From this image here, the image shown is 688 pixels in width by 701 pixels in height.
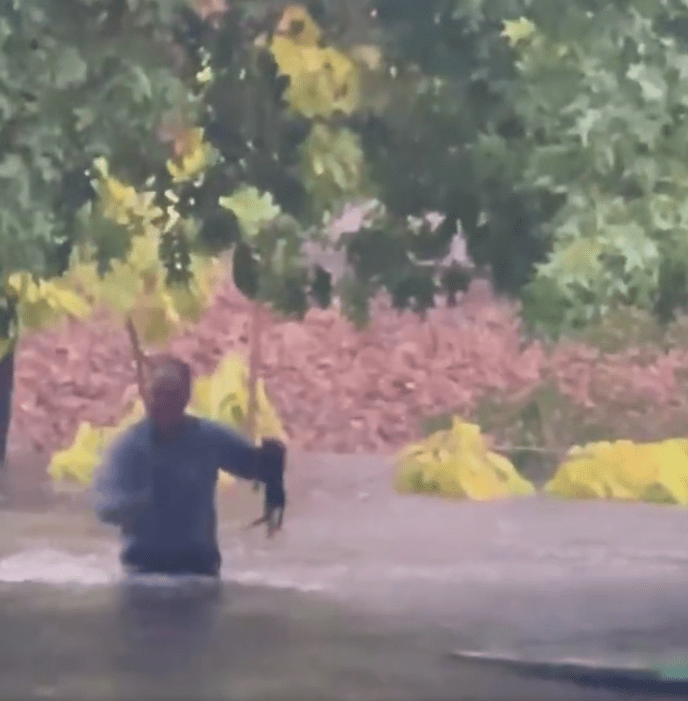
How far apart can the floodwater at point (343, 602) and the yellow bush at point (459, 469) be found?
4.5 inches

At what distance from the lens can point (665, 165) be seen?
539 centimetres

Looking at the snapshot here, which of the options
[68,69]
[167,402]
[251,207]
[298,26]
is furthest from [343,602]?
[68,69]

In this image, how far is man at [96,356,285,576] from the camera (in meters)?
5.78

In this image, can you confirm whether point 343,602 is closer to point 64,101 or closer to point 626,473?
point 64,101

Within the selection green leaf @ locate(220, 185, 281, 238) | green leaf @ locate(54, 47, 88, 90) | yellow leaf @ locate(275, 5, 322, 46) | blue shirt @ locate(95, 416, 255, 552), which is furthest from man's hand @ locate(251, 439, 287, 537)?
green leaf @ locate(54, 47, 88, 90)

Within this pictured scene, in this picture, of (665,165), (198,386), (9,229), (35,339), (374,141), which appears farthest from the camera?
(35,339)

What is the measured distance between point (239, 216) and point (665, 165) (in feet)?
3.96

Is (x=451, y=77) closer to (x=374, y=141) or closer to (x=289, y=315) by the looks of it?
(x=374, y=141)

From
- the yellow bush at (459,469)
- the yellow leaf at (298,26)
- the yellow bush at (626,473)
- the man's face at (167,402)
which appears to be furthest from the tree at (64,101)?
the yellow bush at (626,473)

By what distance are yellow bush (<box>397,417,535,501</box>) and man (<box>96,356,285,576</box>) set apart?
4.04 feet

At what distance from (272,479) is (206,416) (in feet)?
0.99

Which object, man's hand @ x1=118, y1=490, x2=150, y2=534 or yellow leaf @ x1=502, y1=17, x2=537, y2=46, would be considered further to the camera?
man's hand @ x1=118, y1=490, x2=150, y2=534

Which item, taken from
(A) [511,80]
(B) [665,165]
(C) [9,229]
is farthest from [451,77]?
(C) [9,229]

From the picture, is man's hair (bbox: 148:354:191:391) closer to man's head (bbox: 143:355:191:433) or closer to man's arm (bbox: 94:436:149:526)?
man's head (bbox: 143:355:191:433)
